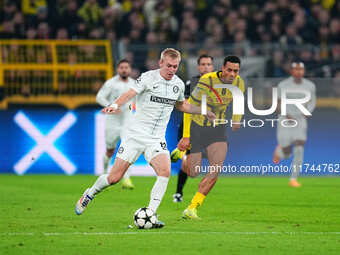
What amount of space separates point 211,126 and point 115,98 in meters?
4.97

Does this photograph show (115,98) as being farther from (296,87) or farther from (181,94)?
(181,94)

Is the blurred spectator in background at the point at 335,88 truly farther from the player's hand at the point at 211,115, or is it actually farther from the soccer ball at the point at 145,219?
the soccer ball at the point at 145,219

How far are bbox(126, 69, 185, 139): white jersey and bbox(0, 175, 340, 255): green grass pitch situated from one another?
1178mm

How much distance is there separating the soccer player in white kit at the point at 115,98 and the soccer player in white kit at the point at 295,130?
3.02 m

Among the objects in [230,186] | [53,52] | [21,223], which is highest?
[53,52]

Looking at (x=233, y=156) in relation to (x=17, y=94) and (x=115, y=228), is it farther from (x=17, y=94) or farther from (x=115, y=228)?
(x=115, y=228)

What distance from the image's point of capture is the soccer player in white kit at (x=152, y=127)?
973 centimetres

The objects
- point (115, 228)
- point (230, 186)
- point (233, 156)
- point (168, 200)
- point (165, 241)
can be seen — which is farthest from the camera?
point (233, 156)

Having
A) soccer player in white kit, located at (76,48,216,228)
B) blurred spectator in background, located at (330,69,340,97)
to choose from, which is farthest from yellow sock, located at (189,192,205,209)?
blurred spectator in background, located at (330,69,340,97)

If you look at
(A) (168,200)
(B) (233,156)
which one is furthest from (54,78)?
(A) (168,200)

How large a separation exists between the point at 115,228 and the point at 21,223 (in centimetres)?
125

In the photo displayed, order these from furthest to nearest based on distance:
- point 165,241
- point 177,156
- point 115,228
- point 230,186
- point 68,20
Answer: point 68,20 → point 230,186 → point 177,156 → point 115,228 → point 165,241

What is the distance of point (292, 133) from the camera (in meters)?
16.6

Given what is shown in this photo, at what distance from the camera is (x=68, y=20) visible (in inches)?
808
